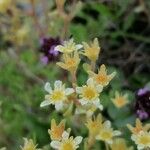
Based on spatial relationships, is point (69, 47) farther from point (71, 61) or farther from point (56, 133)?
point (56, 133)

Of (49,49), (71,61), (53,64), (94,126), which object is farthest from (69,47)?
(53,64)

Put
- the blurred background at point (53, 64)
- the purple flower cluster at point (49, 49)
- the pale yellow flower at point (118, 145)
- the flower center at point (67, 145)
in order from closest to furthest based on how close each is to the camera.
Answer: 1. the flower center at point (67, 145)
2. the pale yellow flower at point (118, 145)
3. the purple flower cluster at point (49, 49)
4. the blurred background at point (53, 64)

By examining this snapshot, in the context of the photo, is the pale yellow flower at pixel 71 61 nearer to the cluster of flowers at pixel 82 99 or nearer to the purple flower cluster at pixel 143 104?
the cluster of flowers at pixel 82 99

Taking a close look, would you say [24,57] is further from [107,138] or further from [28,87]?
[107,138]

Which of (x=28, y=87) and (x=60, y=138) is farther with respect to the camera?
(x=28, y=87)

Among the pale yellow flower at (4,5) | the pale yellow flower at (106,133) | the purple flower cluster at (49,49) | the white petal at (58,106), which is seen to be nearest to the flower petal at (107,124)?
the pale yellow flower at (106,133)

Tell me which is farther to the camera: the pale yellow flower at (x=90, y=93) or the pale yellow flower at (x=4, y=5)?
the pale yellow flower at (x=4, y=5)

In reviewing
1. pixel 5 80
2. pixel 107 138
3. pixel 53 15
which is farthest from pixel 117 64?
pixel 107 138
